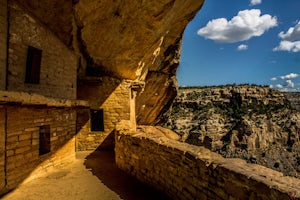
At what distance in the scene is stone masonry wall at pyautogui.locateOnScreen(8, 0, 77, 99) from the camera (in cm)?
578

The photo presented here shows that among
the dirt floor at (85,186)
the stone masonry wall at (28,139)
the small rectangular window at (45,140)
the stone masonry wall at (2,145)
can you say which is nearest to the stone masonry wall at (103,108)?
the stone masonry wall at (28,139)

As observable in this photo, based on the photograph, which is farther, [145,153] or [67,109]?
[67,109]

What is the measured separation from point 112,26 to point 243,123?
144ft

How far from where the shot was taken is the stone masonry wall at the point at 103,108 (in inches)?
379

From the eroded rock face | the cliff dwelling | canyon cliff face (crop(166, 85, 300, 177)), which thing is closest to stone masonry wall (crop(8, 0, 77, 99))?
the cliff dwelling

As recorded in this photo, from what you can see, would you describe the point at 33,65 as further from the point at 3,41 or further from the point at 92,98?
the point at 92,98

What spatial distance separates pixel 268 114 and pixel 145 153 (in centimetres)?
5202

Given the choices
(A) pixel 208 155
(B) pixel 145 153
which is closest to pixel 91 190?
(B) pixel 145 153

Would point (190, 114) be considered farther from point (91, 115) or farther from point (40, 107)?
point (40, 107)

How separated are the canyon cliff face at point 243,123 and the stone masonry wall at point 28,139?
1446 inches

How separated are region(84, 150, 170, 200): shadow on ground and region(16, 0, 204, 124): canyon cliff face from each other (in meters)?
3.73

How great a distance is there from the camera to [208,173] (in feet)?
11.1

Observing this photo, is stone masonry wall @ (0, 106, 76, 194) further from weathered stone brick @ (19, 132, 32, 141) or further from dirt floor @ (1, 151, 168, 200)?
dirt floor @ (1, 151, 168, 200)

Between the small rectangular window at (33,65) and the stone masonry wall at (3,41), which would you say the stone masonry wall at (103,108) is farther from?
the stone masonry wall at (3,41)
